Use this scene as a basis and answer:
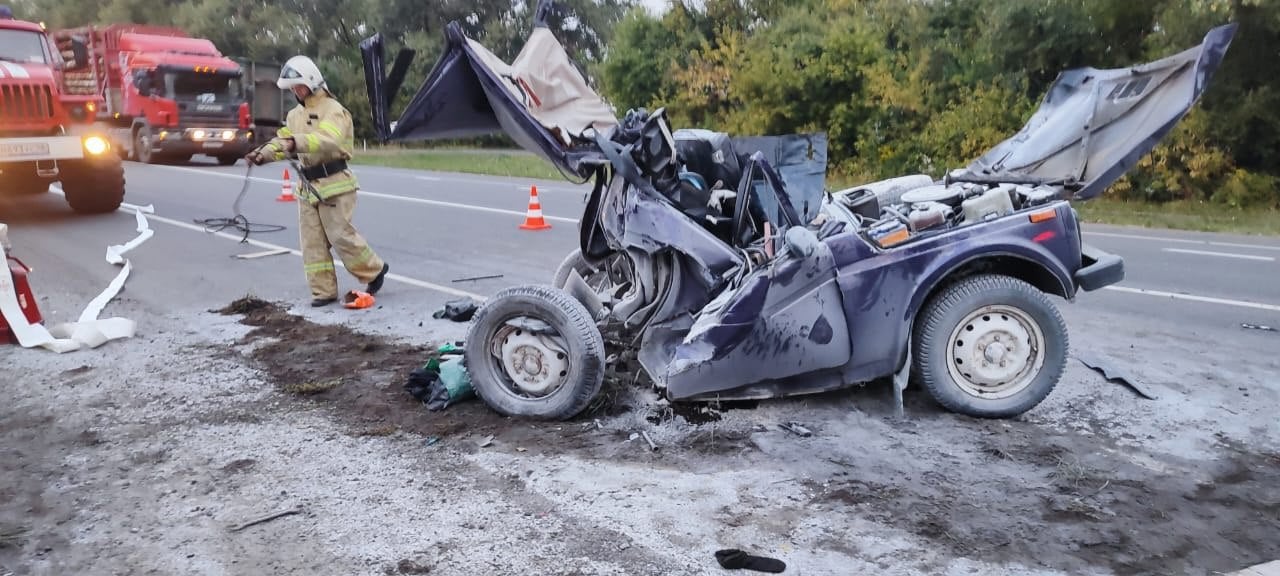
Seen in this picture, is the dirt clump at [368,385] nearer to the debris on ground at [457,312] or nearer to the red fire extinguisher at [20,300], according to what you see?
the debris on ground at [457,312]

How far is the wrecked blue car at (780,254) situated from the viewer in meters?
4.27

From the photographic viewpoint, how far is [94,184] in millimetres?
12617

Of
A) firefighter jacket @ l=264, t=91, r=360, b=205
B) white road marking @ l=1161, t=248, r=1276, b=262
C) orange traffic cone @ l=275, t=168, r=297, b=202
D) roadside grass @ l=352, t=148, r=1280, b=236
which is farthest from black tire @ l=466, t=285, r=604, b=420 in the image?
orange traffic cone @ l=275, t=168, r=297, b=202

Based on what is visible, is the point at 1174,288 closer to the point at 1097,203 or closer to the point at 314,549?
the point at 314,549

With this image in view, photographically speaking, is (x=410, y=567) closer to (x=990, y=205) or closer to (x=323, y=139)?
(x=990, y=205)

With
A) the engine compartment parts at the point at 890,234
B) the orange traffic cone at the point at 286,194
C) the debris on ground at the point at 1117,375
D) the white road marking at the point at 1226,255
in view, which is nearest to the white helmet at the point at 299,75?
the engine compartment parts at the point at 890,234

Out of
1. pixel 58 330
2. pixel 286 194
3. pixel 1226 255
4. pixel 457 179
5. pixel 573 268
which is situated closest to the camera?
pixel 573 268

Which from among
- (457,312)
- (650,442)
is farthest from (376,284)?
(650,442)

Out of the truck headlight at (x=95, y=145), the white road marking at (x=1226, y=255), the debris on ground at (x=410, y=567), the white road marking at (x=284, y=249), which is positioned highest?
the truck headlight at (x=95, y=145)

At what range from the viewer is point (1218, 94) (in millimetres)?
15055

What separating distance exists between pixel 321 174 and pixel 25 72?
704 centimetres

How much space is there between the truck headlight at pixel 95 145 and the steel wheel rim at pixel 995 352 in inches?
460

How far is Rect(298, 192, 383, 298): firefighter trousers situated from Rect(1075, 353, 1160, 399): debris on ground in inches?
198

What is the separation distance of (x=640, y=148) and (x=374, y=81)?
4.66ft
